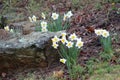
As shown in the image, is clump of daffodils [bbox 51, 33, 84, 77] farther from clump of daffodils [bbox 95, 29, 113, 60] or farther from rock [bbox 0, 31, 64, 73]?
clump of daffodils [bbox 95, 29, 113, 60]

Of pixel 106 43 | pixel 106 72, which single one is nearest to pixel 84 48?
pixel 106 43

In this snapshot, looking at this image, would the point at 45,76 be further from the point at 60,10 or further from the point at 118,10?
the point at 60,10

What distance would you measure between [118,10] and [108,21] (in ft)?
1.49

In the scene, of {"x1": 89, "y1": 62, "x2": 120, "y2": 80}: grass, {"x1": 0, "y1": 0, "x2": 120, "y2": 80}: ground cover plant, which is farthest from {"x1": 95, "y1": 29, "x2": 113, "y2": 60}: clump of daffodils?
{"x1": 89, "y1": 62, "x2": 120, "y2": 80}: grass

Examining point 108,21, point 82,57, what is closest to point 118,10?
point 108,21

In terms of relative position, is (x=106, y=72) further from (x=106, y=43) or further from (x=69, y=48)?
(x=69, y=48)

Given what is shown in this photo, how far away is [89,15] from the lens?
23.1 feet

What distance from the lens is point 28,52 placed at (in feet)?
16.7

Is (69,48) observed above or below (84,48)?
above

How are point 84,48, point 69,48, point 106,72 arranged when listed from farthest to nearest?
point 84,48
point 69,48
point 106,72

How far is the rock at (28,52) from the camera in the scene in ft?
16.6

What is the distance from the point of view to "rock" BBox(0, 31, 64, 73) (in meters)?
5.07

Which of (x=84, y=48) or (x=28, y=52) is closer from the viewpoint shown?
(x=28, y=52)

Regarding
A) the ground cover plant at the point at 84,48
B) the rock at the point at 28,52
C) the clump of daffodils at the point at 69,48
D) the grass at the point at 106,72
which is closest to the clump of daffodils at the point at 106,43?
the ground cover plant at the point at 84,48
